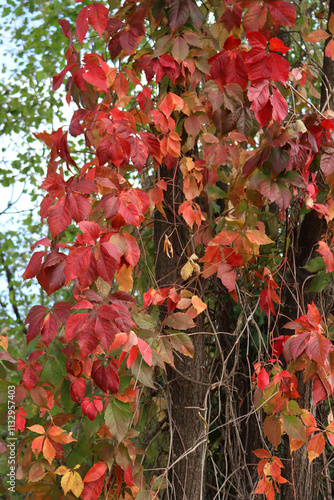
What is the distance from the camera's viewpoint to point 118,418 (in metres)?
1.17

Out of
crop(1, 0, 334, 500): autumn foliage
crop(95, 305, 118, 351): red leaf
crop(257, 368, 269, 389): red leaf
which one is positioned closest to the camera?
crop(95, 305, 118, 351): red leaf

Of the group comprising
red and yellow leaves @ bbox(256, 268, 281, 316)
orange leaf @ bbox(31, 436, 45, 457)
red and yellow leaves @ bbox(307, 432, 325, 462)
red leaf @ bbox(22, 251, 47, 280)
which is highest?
red leaf @ bbox(22, 251, 47, 280)

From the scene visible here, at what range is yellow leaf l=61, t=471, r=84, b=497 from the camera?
1.18 m

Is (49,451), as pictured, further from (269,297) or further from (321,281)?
(321,281)

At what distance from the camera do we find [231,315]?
1.86m

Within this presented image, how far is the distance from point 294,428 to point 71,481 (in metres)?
0.58

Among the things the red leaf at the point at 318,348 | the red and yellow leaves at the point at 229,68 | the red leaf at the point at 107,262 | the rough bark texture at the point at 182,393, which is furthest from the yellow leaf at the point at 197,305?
the red and yellow leaves at the point at 229,68

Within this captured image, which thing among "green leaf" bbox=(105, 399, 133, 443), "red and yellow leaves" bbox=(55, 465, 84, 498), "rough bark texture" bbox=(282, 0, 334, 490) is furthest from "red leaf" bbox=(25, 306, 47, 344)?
"rough bark texture" bbox=(282, 0, 334, 490)

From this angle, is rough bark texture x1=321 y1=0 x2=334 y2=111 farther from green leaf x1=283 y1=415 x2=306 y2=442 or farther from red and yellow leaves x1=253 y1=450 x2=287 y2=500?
red and yellow leaves x1=253 y1=450 x2=287 y2=500

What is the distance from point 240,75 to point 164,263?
2.14ft

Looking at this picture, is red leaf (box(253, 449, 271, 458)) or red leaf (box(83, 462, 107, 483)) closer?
red leaf (box(83, 462, 107, 483))

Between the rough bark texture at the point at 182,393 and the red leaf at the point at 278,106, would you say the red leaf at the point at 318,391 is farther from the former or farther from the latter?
the red leaf at the point at 278,106

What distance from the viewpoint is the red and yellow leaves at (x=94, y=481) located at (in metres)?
1.20

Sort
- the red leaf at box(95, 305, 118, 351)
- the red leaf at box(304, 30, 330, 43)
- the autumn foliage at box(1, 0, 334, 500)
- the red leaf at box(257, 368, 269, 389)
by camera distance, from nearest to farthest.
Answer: the red leaf at box(95, 305, 118, 351), the autumn foliage at box(1, 0, 334, 500), the red leaf at box(257, 368, 269, 389), the red leaf at box(304, 30, 330, 43)
